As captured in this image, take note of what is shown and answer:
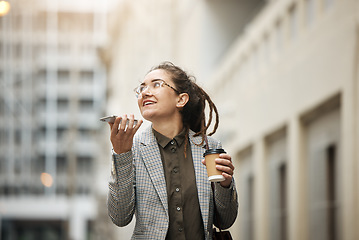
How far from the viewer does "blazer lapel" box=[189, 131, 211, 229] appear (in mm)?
3928

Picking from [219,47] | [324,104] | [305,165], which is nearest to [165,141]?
[324,104]

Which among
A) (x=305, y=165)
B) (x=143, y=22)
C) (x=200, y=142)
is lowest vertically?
(x=200, y=142)

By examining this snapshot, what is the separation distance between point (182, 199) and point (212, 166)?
300 mm

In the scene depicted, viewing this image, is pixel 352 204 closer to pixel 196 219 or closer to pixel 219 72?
pixel 196 219

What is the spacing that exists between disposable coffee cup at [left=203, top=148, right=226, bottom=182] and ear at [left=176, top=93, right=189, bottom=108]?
1.63 feet

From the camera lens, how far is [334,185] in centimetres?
1094

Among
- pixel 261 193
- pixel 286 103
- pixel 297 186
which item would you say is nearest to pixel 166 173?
pixel 297 186

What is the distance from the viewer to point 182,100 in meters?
4.25

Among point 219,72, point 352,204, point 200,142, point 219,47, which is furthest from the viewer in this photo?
point 219,47

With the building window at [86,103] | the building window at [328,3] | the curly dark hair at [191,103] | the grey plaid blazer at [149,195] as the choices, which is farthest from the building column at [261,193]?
the building window at [86,103]

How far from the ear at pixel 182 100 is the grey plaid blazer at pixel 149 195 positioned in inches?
11.7

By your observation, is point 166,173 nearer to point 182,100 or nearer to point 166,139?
point 166,139

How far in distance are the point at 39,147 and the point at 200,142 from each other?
8490 cm

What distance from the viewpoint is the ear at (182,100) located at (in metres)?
4.23
